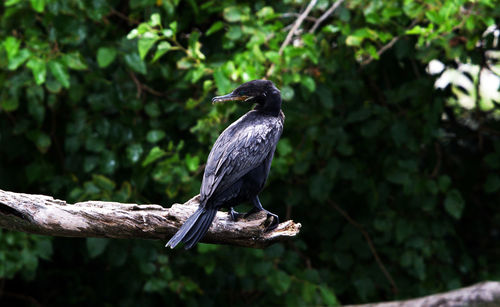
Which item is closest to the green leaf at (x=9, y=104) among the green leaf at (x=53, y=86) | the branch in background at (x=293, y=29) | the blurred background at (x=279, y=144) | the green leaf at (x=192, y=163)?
the blurred background at (x=279, y=144)

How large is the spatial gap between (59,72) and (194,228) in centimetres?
183

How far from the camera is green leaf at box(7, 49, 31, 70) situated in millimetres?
3524

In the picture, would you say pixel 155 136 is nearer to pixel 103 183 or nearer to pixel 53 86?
pixel 103 183

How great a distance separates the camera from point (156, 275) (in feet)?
13.9

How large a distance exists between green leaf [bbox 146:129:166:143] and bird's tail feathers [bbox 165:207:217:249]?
5.53 ft

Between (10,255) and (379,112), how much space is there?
2.45 metres

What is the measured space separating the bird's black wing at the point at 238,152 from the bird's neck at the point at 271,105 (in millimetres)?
28

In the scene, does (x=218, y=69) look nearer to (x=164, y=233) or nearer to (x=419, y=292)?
(x=164, y=233)

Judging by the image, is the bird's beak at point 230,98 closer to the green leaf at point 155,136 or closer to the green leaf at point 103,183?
the green leaf at point 155,136

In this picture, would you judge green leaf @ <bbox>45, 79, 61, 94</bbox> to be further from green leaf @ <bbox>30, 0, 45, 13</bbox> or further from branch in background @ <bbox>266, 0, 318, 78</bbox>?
branch in background @ <bbox>266, 0, 318, 78</bbox>

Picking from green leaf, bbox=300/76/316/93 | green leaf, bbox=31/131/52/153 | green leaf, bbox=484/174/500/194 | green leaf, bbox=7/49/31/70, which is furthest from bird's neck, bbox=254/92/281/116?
green leaf, bbox=484/174/500/194

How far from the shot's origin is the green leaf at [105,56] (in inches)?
148

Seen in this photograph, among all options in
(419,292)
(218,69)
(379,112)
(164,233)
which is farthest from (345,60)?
(164,233)

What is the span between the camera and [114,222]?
218 centimetres
